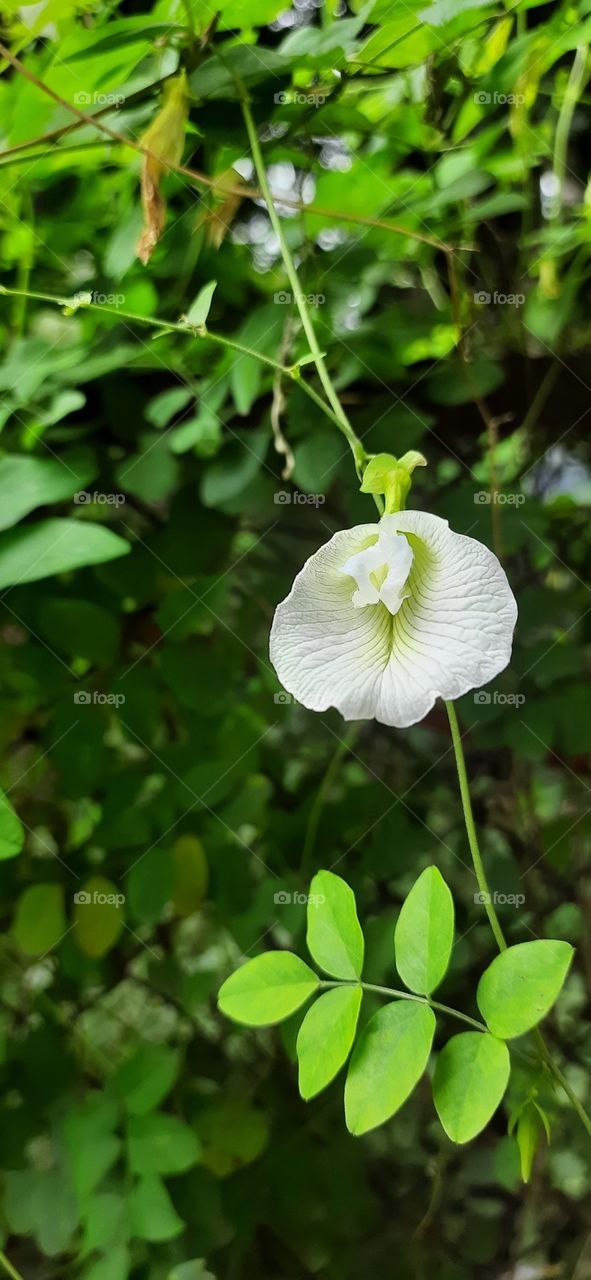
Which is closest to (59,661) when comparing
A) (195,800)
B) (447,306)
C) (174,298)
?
(195,800)

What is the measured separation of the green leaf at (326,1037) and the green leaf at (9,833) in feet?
0.52

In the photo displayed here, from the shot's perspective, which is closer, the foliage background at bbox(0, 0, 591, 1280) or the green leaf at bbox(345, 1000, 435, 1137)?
the green leaf at bbox(345, 1000, 435, 1137)

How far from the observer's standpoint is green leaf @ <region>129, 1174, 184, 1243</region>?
479mm

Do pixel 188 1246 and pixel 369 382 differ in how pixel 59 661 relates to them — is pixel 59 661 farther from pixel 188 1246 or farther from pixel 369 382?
pixel 188 1246

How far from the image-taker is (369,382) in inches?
21.9

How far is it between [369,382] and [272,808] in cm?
30
